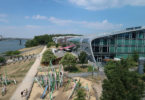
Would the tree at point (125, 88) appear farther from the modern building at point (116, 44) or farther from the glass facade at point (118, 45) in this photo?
the glass facade at point (118, 45)

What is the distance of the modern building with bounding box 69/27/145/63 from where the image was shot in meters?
28.2

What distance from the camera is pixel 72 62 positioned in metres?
24.0

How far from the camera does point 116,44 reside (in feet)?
95.9

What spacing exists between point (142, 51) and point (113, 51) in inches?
367

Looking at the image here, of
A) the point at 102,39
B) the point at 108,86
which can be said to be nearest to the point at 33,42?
the point at 102,39

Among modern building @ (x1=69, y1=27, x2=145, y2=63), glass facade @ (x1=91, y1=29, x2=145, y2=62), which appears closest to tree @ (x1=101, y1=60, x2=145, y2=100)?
modern building @ (x1=69, y1=27, x2=145, y2=63)

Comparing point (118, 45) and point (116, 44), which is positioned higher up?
point (116, 44)

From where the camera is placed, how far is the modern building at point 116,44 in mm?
28203

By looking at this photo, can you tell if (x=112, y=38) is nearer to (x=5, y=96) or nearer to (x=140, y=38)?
(x=140, y=38)

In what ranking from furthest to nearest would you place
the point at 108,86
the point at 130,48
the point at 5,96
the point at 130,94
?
the point at 130,48 < the point at 5,96 < the point at 108,86 < the point at 130,94

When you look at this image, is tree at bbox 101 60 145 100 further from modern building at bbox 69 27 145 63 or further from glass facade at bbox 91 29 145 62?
glass facade at bbox 91 29 145 62

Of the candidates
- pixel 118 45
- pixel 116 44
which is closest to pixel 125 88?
pixel 116 44

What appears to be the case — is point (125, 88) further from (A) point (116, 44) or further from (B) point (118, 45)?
(B) point (118, 45)

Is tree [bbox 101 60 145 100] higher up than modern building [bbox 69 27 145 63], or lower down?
lower down
